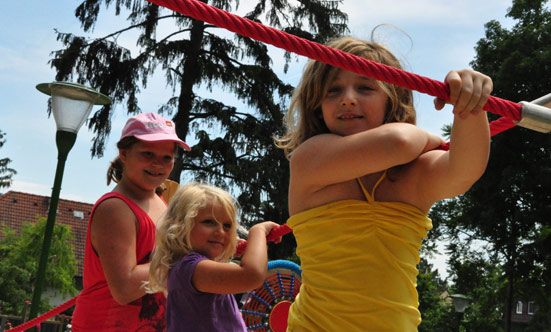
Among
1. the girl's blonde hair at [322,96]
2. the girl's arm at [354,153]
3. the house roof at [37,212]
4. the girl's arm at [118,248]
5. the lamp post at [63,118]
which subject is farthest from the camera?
the house roof at [37,212]

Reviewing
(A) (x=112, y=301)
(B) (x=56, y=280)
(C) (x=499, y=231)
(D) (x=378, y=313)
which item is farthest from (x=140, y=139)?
(B) (x=56, y=280)

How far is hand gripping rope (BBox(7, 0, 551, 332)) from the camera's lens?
1544mm

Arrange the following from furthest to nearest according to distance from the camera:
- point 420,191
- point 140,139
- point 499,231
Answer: point 499,231, point 140,139, point 420,191

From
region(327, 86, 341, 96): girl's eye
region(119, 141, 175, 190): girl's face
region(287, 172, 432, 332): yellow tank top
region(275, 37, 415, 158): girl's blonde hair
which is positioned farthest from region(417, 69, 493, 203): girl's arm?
region(119, 141, 175, 190): girl's face

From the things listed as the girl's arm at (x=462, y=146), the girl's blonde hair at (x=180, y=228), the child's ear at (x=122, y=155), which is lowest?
the girl's blonde hair at (x=180, y=228)

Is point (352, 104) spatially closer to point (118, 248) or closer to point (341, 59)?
point (341, 59)

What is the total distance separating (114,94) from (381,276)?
1453cm

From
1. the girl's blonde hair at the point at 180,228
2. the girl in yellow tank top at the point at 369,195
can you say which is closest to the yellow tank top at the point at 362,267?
the girl in yellow tank top at the point at 369,195

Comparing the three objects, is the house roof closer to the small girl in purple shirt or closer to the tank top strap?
the small girl in purple shirt

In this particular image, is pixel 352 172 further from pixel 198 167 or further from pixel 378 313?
pixel 198 167

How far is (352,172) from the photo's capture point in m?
1.85

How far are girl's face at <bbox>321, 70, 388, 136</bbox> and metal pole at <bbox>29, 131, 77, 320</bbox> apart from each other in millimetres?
4839

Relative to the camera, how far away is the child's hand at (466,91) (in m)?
1.69

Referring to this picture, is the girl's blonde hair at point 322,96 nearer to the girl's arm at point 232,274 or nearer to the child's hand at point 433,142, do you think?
the child's hand at point 433,142
